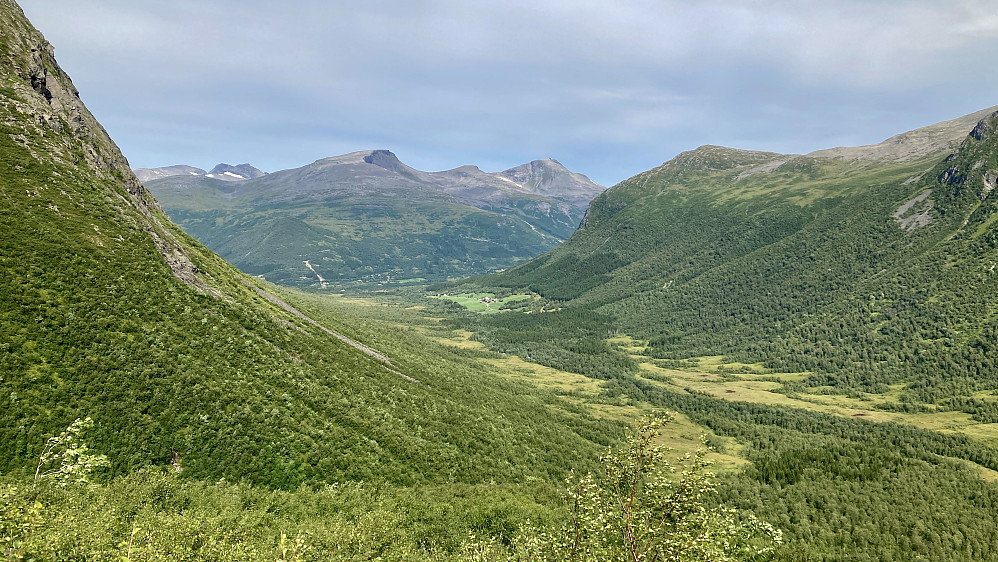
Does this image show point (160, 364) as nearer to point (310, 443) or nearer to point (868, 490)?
point (310, 443)

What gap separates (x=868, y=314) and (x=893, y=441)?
114 meters

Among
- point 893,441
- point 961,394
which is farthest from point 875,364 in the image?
point 893,441

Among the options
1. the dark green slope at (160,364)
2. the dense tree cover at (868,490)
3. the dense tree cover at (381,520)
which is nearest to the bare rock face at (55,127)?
the dark green slope at (160,364)

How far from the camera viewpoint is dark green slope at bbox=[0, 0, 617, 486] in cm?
4641

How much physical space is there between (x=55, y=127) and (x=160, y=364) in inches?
2498

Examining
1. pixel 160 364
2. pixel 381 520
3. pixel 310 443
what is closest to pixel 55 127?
pixel 160 364

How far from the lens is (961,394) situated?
4946 inches

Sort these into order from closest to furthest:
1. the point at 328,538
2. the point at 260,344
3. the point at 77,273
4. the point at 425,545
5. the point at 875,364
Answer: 1. the point at 328,538
2. the point at 425,545
3. the point at 77,273
4. the point at 260,344
5. the point at 875,364

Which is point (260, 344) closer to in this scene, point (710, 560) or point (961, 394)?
point (710, 560)

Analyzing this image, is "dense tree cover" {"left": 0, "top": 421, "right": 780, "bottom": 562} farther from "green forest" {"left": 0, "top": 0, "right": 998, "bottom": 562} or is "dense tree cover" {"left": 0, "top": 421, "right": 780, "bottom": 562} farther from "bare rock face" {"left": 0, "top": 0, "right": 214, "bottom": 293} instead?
"bare rock face" {"left": 0, "top": 0, "right": 214, "bottom": 293}

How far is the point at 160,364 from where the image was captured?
54.3m

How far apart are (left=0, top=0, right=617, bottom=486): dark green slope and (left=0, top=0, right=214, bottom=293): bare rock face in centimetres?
43

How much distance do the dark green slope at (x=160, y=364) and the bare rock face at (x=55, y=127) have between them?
43 cm

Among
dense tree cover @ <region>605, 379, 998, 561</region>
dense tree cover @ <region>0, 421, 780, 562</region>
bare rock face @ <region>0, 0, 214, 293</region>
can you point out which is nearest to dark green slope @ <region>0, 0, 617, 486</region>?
bare rock face @ <region>0, 0, 214, 293</region>
